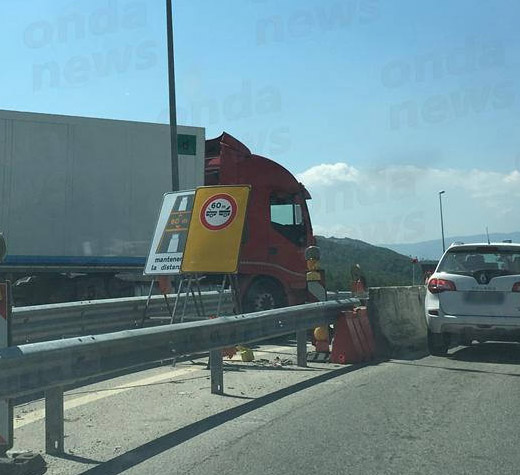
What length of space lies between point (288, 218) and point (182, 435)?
9.74 m

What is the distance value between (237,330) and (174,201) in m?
3.61

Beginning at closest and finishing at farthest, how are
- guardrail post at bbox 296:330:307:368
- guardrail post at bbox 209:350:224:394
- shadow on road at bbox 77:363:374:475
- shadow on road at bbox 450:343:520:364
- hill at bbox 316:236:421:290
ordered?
shadow on road at bbox 77:363:374:475 → guardrail post at bbox 209:350:224:394 → guardrail post at bbox 296:330:307:368 → shadow on road at bbox 450:343:520:364 → hill at bbox 316:236:421:290

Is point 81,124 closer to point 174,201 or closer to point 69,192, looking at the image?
point 69,192

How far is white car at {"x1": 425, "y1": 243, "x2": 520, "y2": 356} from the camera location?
31.2 feet

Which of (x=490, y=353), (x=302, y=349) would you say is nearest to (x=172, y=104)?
(x=302, y=349)

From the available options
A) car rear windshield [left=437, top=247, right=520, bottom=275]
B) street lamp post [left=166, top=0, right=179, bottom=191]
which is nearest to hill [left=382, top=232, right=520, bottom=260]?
car rear windshield [left=437, top=247, right=520, bottom=275]

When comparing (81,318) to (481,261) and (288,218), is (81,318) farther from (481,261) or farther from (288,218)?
(288,218)

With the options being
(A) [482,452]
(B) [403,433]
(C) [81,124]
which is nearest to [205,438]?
(B) [403,433]

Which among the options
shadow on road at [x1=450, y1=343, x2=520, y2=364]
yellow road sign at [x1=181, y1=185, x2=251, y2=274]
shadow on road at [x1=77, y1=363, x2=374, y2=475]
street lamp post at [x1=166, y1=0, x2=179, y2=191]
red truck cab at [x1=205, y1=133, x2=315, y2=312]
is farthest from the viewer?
red truck cab at [x1=205, y1=133, x2=315, y2=312]

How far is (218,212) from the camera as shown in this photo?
394 inches

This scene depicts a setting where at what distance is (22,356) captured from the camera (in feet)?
14.9

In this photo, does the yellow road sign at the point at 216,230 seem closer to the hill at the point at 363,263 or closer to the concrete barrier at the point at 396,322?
the concrete barrier at the point at 396,322

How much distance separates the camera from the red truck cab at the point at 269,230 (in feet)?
47.4

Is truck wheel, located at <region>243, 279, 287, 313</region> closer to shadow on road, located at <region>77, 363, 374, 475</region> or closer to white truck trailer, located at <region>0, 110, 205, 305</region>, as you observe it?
white truck trailer, located at <region>0, 110, 205, 305</region>
